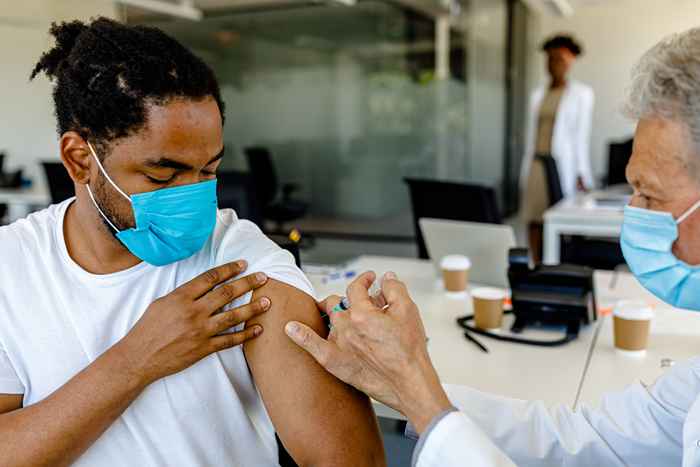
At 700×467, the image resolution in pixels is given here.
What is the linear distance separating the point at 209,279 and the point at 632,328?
3.96ft

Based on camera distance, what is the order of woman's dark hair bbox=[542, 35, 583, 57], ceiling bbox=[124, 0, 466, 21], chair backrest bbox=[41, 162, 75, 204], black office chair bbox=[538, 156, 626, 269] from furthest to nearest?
ceiling bbox=[124, 0, 466, 21] → woman's dark hair bbox=[542, 35, 583, 57] → black office chair bbox=[538, 156, 626, 269] → chair backrest bbox=[41, 162, 75, 204]

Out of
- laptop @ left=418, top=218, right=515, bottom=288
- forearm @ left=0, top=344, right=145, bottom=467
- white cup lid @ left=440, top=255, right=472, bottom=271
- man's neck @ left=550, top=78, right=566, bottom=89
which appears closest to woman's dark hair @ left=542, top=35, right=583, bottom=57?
man's neck @ left=550, top=78, right=566, bottom=89

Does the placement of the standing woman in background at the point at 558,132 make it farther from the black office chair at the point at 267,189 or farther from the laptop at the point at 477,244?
the laptop at the point at 477,244

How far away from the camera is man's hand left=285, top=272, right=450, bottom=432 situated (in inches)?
38.8

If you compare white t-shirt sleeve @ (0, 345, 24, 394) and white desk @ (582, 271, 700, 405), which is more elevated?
white t-shirt sleeve @ (0, 345, 24, 394)

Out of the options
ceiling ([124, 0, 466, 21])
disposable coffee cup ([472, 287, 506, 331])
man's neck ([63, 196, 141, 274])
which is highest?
ceiling ([124, 0, 466, 21])

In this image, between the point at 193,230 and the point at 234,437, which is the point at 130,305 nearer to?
the point at 193,230

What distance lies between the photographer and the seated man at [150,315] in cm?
104

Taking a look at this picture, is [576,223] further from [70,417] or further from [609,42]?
[609,42]

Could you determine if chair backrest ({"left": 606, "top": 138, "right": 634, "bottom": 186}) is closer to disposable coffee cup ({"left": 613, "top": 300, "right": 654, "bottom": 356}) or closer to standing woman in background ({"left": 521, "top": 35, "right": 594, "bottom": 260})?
standing woman in background ({"left": 521, "top": 35, "right": 594, "bottom": 260})

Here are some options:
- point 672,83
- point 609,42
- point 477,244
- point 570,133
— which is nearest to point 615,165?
point 570,133

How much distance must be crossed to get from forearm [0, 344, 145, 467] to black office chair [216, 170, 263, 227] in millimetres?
1308

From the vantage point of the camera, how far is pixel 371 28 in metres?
6.63

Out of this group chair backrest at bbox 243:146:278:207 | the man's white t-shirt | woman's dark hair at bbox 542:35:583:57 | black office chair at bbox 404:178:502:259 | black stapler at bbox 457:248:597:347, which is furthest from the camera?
chair backrest at bbox 243:146:278:207
